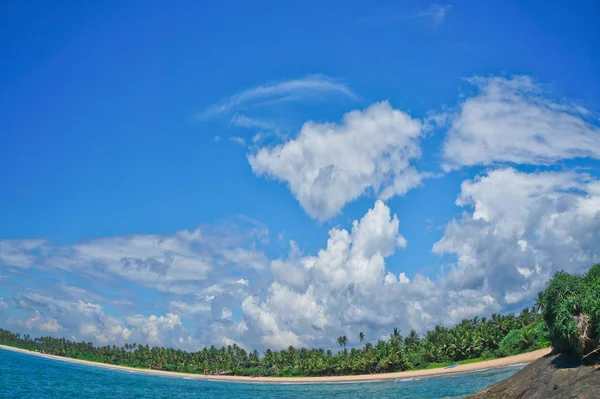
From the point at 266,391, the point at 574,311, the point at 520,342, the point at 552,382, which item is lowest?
the point at 266,391

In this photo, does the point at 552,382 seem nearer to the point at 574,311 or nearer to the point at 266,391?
the point at 574,311

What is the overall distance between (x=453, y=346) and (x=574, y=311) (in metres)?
90.3

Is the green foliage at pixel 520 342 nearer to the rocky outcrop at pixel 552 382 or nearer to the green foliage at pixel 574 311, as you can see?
the rocky outcrop at pixel 552 382

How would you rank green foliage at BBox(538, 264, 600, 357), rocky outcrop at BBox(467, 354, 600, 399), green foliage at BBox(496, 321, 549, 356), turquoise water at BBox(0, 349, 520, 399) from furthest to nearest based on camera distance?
green foliage at BBox(496, 321, 549, 356) → turquoise water at BBox(0, 349, 520, 399) → green foliage at BBox(538, 264, 600, 357) → rocky outcrop at BBox(467, 354, 600, 399)

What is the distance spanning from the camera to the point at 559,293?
30078mm

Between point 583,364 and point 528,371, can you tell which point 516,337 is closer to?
point 528,371

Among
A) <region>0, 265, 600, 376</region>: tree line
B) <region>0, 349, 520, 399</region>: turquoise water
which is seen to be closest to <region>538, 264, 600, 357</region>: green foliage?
<region>0, 265, 600, 376</region>: tree line

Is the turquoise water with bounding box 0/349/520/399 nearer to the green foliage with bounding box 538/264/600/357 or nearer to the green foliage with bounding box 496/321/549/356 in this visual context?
the green foliage with bounding box 496/321/549/356

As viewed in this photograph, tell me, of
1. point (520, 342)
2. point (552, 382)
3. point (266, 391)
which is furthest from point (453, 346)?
point (552, 382)

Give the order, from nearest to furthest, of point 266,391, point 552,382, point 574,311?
1. point 552,382
2. point 574,311
3. point 266,391

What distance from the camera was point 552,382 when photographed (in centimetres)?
2733

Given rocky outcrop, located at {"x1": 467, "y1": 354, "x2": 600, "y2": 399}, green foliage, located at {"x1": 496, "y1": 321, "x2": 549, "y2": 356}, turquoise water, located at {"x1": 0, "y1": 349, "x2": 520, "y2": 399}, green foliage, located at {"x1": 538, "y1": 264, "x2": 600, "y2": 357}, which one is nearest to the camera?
rocky outcrop, located at {"x1": 467, "y1": 354, "x2": 600, "y2": 399}

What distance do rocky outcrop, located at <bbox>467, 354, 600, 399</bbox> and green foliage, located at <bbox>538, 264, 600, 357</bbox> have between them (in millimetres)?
1200

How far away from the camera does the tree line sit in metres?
27.8
